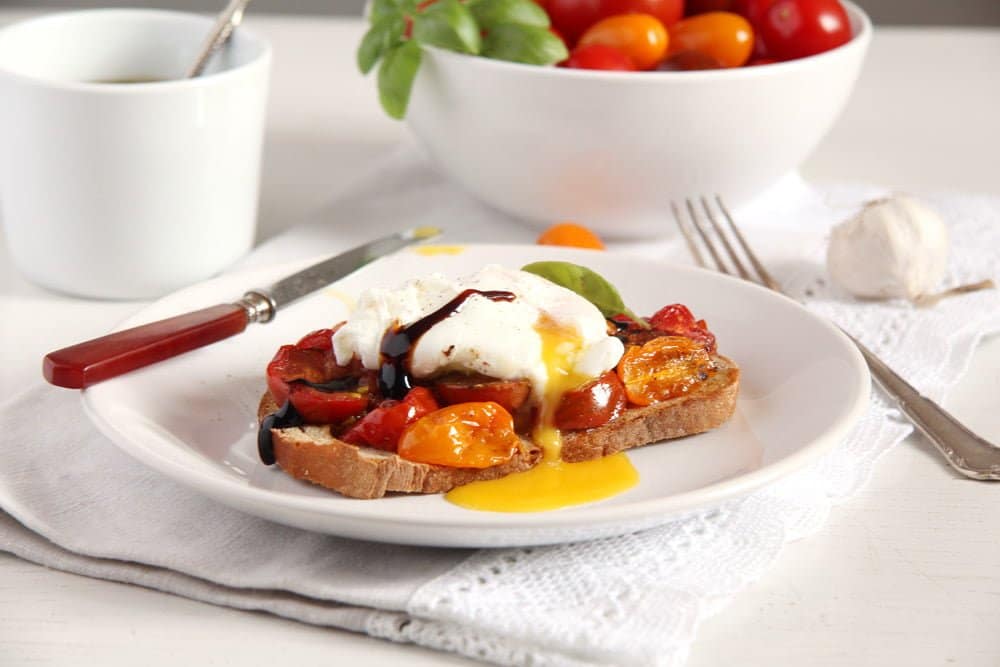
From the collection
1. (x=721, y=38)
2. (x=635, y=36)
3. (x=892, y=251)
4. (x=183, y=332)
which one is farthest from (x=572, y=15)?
(x=183, y=332)

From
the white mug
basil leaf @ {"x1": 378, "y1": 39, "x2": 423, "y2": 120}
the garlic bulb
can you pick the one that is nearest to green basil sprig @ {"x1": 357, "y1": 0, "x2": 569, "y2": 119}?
basil leaf @ {"x1": 378, "y1": 39, "x2": 423, "y2": 120}

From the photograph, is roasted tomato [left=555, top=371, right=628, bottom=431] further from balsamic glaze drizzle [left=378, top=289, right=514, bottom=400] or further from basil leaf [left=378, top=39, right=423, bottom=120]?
basil leaf [left=378, top=39, right=423, bottom=120]

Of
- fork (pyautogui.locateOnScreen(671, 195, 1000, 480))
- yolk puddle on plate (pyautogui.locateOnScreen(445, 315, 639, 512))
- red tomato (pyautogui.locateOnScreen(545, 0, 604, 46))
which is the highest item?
red tomato (pyautogui.locateOnScreen(545, 0, 604, 46))

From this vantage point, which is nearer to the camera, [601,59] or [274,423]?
[274,423]

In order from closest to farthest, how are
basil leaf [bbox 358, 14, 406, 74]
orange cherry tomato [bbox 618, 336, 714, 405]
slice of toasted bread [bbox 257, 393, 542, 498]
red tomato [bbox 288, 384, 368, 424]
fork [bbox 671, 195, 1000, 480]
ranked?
1. slice of toasted bread [bbox 257, 393, 542, 498]
2. red tomato [bbox 288, 384, 368, 424]
3. orange cherry tomato [bbox 618, 336, 714, 405]
4. fork [bbox 671, 195, 1000, 480]
5. basil leaf [bbox 358, 14, 406, 74]

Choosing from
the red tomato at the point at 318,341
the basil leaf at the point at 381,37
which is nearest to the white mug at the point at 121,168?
the basil leaf at the point at 381,37

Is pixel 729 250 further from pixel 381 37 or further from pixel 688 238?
pixel 381 37

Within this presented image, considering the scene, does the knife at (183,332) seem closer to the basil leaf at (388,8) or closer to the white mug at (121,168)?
the white mug at (121,168)
